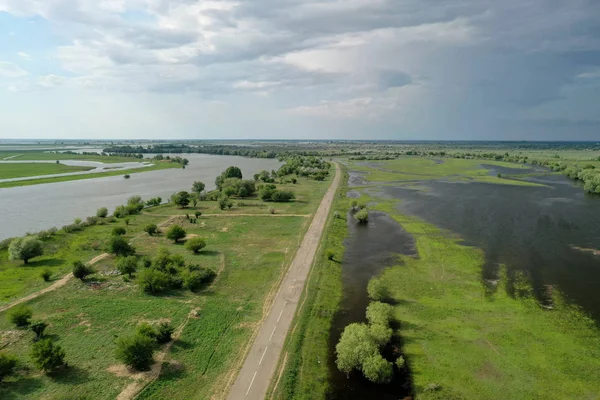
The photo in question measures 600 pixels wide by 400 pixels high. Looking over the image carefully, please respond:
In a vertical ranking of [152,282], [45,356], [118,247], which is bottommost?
[45,356]

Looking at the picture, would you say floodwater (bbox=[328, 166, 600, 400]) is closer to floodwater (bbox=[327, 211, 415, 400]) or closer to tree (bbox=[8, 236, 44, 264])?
floodwater (bbox=[327, 211, 415, 400])

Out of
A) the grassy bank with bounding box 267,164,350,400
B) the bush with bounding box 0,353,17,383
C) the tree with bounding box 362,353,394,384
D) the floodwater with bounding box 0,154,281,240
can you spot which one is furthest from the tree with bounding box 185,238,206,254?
the floodwater with bounding box 0,154,281,240

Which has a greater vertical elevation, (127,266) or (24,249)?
(24,249)

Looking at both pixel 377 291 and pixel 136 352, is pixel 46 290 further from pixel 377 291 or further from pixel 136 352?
pixel 377 291

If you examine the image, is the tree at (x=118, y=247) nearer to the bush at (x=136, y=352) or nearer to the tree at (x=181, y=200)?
the bush at (x=136, y=352)

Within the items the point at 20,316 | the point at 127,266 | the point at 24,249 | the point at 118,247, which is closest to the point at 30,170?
the point at 24,249

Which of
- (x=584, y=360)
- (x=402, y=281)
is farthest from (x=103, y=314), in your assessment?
(x=584, y=360)
